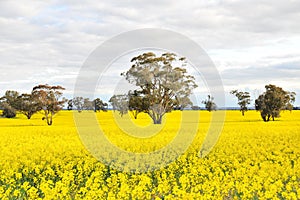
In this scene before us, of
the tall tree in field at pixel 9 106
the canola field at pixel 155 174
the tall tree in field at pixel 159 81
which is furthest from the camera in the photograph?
the tall tree in field at pixel 9 106

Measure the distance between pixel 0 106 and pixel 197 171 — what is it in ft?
237

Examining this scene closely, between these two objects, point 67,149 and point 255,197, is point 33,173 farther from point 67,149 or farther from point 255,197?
point 255,197

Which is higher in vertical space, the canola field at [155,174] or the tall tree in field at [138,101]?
the tall tree in field at [138,101]

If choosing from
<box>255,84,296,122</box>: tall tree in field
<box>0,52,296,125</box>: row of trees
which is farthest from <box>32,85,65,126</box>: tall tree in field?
<box>255,84,296,122</box>: tall tree in field

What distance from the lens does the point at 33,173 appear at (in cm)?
1415

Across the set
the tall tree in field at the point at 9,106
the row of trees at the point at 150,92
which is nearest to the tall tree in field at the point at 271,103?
the row of trees at the point at 150,92

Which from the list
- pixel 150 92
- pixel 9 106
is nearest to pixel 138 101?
pixel 150 92

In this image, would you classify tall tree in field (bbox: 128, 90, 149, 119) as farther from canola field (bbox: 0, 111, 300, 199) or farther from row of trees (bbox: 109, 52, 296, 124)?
canola field (bbox: 0, 111, 300, 199)

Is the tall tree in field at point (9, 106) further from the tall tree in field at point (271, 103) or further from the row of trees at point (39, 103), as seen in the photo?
the tall tree in field at point (271, 103)

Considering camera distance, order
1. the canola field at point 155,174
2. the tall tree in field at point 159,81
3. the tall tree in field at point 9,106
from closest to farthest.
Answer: the canola field at point 155,174 < the tall tree in field at point 159,81 < the tall tree in field at point 9,106

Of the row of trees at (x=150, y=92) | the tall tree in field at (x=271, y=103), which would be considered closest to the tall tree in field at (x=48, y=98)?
the row of trees at (x=150, y=92)

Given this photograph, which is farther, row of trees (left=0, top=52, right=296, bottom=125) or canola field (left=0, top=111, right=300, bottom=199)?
row of trees (left=0, top=52, right=296, bottom=125)

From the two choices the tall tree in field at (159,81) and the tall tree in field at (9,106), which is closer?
the tall tree in field at (159,81)

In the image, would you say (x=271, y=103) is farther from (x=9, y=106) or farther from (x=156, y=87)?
(x=9, y=106)
